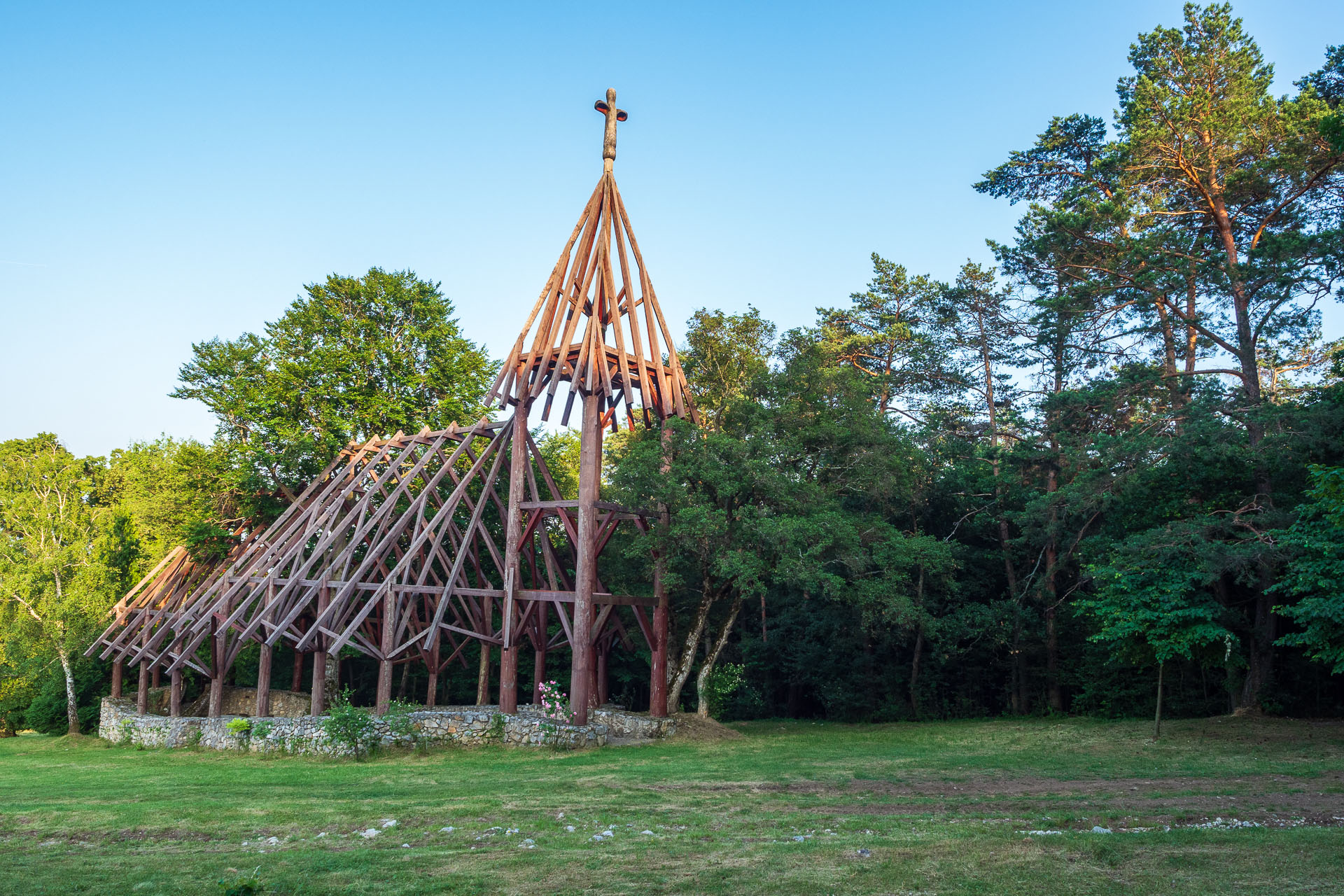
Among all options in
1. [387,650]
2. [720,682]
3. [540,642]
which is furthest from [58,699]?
[720,682]

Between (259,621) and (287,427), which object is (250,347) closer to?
(287,427)

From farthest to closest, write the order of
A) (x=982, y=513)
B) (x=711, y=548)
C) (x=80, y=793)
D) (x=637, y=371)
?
1. (x=982, y=513)
2. (x=637, y=371)
3. (x=711, y=548)
4. (x=80, y=793)

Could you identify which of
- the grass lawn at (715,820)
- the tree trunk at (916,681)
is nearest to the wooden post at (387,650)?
the grass lawn at (715,820)

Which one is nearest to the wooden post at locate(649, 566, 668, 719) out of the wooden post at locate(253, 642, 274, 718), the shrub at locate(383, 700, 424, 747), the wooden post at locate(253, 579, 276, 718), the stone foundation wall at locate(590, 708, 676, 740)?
the stone foundation wall at locate(590, 708, 676, 740)

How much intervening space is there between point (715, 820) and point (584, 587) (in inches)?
446

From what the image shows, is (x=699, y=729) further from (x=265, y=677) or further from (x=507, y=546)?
(x=265, y=677)

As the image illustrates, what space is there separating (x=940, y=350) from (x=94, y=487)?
131 ft

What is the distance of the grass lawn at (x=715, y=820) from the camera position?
7.74m

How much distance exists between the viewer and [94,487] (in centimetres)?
4216

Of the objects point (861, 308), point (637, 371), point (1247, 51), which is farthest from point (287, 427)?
point (1247, 51)

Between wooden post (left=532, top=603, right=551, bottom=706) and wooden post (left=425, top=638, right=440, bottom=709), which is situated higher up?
wooden post (left=532, top=603, right=551, bottom=706)

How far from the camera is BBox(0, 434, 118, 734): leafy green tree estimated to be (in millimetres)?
29812

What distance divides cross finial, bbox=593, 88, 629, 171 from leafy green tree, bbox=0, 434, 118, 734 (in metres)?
23.5

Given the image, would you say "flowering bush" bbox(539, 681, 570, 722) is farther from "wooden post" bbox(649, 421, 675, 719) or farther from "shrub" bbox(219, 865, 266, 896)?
"shrub" bbox(219, 865, 266, 896)
